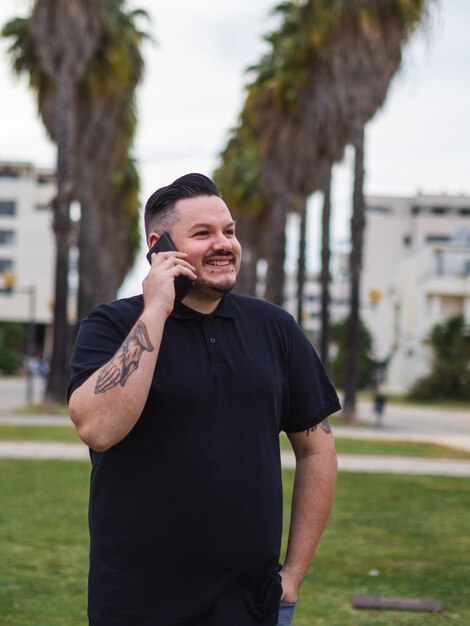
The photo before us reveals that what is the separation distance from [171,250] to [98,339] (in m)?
0.33

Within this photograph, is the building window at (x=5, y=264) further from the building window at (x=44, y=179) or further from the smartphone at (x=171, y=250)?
the smartphone at (x=171, y=250)

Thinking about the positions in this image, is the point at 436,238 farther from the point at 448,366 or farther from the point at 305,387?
the point at 305,387

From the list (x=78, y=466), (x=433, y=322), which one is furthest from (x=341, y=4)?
(x=433, y=322)

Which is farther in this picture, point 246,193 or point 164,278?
point 246,193

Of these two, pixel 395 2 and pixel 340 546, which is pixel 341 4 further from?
pixel 340 546

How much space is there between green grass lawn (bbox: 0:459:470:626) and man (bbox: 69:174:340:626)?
3843 mm

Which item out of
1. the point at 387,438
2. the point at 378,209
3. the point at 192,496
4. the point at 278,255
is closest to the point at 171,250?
the point at 192,496

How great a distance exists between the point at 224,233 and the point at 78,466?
12.5 m

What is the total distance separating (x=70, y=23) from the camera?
29.5 metres

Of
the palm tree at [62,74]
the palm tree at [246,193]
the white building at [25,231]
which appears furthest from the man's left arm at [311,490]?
the white building at [25,231]

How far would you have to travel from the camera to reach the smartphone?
10.1ft

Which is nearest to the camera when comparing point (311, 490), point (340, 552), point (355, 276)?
point (311, 490)

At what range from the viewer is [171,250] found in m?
3.18

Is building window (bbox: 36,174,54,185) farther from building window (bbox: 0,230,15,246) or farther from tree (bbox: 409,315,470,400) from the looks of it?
tree (bbox: 409,315,470,400)
